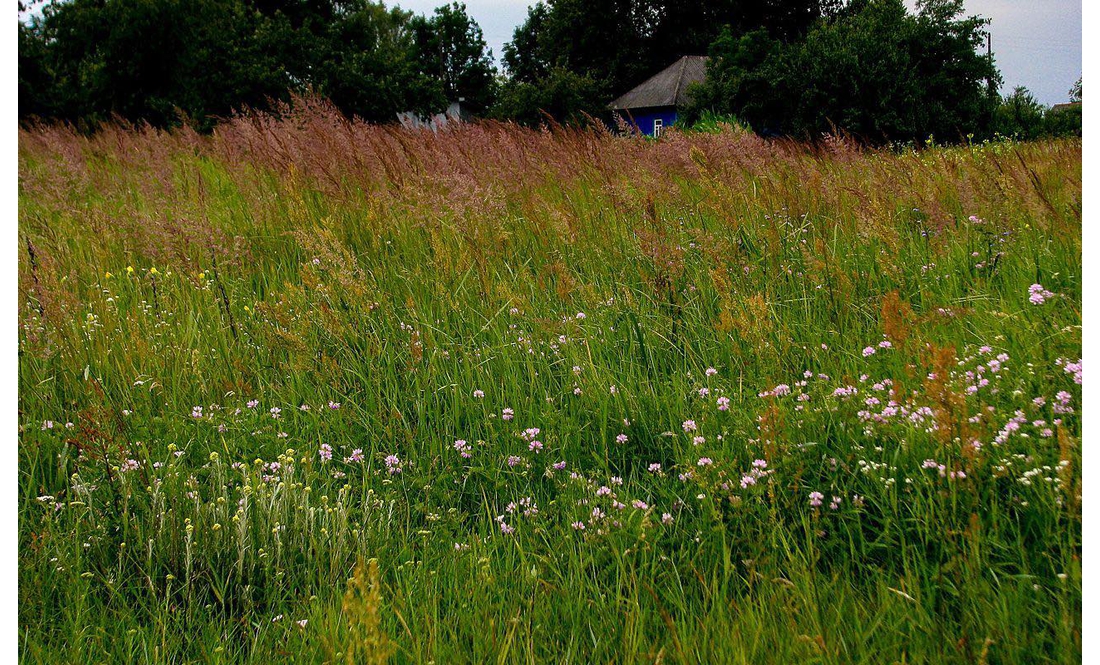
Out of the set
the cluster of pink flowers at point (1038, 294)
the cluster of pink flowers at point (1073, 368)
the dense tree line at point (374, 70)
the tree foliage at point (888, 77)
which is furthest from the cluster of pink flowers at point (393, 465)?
the tree foliage at point (888, 77)

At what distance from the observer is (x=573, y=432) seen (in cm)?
240

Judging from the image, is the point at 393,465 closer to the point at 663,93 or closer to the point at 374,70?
the point at 374,70

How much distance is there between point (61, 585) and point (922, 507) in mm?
2123

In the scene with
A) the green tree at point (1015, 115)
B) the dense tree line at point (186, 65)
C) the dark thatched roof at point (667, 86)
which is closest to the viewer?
the dense tree line at point (186, 65)

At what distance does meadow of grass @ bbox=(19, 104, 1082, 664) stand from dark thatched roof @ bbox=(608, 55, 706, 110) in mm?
39031

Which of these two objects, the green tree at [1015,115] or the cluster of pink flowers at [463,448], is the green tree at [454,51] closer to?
the green tree at [1015,115]

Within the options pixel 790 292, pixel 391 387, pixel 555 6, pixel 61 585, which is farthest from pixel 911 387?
pixel 555 6

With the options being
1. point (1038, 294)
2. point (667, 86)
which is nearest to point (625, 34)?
point (667, 86)

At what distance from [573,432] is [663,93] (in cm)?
4252

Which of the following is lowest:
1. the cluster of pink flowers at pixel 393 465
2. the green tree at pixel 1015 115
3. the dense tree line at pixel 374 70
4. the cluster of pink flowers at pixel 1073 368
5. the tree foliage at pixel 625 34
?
the cluster of pink flowers at pixel 393 465

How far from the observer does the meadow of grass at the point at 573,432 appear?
5.40ft

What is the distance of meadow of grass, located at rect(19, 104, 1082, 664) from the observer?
1646 millimetres

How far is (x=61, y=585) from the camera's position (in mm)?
1866

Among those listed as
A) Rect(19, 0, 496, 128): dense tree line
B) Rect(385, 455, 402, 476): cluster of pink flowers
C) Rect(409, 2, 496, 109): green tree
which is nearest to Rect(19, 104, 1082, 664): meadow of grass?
Rect(385, 455, 402, 476): cluster of pink flowers
